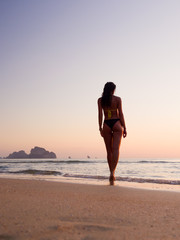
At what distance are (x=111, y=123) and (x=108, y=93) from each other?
67 centimetres

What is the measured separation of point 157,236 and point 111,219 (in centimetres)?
46

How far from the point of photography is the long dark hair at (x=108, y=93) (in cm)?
557

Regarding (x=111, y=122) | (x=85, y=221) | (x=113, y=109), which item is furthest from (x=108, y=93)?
(x=85, y=221)

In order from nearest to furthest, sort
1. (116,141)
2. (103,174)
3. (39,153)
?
(116,141) → (103,174) → (39,153)

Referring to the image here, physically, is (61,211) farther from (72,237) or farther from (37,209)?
(72,237)

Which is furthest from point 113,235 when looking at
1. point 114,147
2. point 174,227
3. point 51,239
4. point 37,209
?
point 114,147

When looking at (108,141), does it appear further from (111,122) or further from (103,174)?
(103,174)

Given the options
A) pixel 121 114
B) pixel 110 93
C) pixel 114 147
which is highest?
pixel 110 93

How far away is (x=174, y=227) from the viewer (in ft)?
5.46

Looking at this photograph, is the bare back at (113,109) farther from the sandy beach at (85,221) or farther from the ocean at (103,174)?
the sandy beach at (85,221)

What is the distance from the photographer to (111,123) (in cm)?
563

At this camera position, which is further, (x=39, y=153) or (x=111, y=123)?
(x=39, y=153)

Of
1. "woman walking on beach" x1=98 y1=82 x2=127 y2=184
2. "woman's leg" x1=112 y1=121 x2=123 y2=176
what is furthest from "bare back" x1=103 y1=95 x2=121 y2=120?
"woman's leg" x1=112 y1=121 x2=123 y2=176

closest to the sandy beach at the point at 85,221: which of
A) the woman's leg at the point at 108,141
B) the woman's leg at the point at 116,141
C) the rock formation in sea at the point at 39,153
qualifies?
the woman's leg at the point at 116,141
